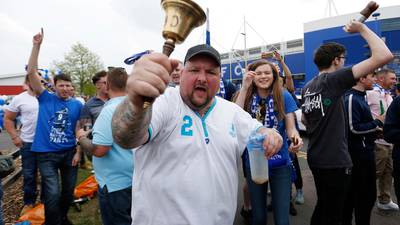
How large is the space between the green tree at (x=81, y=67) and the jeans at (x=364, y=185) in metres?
34.7

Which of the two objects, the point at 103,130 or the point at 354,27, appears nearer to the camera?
the point at 103,130

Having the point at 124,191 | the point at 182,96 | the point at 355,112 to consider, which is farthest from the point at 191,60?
the point at 355,112

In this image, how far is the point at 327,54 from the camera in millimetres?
2848

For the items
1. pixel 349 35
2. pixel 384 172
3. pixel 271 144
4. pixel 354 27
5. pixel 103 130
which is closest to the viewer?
pixel 271 144

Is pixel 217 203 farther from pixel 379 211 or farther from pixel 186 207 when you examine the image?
pixel 379 211

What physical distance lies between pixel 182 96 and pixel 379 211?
164 inches

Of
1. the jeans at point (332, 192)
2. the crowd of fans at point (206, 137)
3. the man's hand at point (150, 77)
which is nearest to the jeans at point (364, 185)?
the crowd of fans at point (206, 137)

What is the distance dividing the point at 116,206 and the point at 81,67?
3638 cm

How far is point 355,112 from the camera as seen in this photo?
326 centimetres

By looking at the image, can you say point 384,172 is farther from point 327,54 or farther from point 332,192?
point 327,54

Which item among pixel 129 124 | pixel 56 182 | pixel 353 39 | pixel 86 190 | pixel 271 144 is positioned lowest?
pixel 86 190

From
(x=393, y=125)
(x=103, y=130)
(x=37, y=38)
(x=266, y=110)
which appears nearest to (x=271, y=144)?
(x=103, y=130)

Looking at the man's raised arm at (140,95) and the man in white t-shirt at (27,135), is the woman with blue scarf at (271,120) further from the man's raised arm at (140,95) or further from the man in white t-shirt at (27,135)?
the man in white t-shirt at (27,135)

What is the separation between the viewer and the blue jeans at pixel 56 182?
11.1ft
